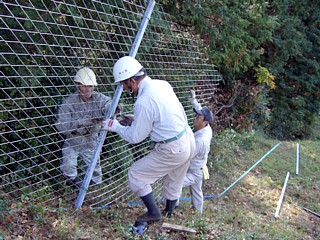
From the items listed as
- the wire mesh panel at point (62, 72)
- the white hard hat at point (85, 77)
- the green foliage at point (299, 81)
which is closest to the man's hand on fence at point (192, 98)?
the wire mesh panel at point (62, 72)

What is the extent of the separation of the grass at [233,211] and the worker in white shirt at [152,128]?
493 millimetres

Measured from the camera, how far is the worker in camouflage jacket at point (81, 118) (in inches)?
170

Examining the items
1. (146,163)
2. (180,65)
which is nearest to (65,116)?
(146,163)

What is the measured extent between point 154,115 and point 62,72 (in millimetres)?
1925

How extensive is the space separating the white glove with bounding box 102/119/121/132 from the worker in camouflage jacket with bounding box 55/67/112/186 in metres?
0.36

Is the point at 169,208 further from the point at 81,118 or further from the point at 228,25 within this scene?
the point at 228,25

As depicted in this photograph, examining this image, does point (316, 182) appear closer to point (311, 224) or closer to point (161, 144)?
Answer: point (311, 224)

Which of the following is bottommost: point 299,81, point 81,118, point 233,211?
point 299,81

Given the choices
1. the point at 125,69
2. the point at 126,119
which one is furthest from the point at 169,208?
the point at 125,69

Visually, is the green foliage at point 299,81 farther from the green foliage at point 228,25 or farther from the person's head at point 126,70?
the person's head at point 126,70

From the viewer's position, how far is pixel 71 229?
11.8 feet

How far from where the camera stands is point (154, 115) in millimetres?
3768

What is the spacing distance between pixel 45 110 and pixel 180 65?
2.52 m

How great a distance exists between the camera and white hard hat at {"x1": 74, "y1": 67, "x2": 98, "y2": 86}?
425cm
